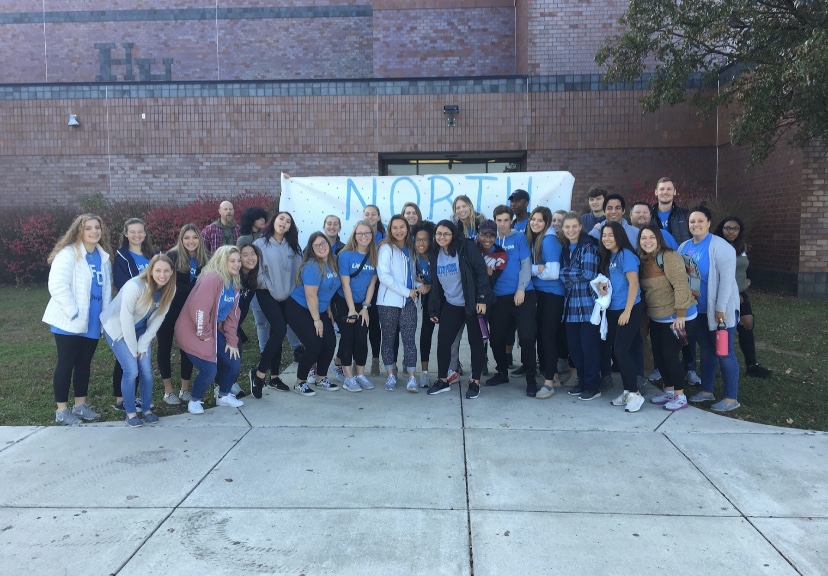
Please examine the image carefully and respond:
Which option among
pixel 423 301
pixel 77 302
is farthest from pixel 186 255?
pixel 423 301

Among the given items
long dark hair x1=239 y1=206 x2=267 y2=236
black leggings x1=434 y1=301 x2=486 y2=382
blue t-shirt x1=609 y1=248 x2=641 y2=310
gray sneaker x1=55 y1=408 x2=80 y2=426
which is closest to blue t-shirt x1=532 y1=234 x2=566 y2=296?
blue t-shirt x1=609 y1=248 x2=641 y2=310

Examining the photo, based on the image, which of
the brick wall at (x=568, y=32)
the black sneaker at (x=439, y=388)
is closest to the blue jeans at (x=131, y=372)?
the black sneaker at (x=439, y=388)

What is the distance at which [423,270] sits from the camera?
6.31 m

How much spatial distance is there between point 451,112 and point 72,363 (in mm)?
11106

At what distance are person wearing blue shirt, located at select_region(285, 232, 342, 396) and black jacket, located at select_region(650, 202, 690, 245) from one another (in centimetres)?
Answer: 334

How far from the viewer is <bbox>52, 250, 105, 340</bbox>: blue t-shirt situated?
5328 millimetres

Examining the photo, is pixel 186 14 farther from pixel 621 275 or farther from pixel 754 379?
pixel 754 379

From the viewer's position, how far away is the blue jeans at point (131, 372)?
518 centimetres

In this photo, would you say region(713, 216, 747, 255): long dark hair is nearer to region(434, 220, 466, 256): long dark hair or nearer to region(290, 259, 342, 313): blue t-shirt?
region(434, 220, 466, 256): long dark hair

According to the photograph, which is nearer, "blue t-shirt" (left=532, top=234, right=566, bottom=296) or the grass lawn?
the grass lawn

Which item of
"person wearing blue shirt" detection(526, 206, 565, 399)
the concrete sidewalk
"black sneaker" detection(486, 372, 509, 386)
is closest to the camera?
the concrete sidewalk

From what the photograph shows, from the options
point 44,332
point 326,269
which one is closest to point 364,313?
point 326,269

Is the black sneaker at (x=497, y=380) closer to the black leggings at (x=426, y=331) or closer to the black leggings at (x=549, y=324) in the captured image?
the black leggings at (x=549, y=324)

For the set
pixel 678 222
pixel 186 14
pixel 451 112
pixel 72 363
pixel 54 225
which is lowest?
pixel 72 363
